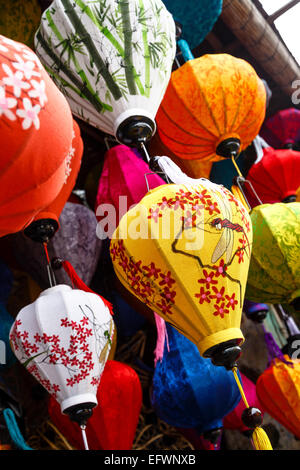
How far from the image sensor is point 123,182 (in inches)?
51.5

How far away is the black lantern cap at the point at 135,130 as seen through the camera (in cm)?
101

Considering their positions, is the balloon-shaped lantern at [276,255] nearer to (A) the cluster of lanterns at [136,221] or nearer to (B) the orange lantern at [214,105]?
(A) the cluster of lanterns at [136,221]

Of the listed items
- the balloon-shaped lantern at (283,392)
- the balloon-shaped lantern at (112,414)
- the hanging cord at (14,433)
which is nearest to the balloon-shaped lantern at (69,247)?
the balloon-shaped lantern at (112,414)

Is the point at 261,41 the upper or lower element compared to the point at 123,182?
lower

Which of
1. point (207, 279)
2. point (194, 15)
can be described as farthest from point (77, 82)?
point (194, 15)

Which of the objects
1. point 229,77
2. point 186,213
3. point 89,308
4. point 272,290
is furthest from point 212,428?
point 229,77

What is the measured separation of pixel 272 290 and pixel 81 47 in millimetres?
790

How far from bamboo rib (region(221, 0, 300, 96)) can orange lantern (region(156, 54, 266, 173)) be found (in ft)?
2.46

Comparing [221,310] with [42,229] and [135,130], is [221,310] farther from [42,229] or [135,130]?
[42,229]

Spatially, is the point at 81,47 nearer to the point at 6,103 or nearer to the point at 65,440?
the point at 6,103

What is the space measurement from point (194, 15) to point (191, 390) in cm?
130

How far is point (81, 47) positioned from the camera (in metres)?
1.06

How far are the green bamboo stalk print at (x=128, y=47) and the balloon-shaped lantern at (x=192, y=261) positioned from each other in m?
0.28

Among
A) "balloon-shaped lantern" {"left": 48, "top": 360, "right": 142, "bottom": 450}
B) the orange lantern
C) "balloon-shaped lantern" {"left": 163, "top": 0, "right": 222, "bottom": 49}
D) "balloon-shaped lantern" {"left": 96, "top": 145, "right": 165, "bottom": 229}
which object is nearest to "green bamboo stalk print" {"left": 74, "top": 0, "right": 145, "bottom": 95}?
"balloon-shaped lantern" {"left": 96, "top": 145, "right": 165, "bottom": 229}
